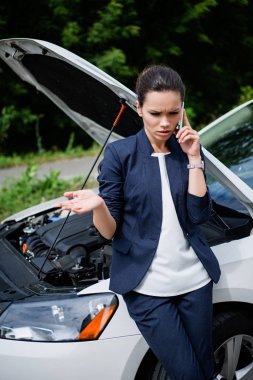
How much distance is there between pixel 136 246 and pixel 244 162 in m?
1.28

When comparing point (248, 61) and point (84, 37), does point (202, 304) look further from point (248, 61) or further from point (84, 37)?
point (248, 61)

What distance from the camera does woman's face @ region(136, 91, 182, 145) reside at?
5.79ft

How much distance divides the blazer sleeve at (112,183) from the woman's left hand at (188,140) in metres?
0.26

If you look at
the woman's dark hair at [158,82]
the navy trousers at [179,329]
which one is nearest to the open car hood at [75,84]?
the woman's dark hair at [158,82]

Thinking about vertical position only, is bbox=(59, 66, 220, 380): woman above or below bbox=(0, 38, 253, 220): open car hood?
below

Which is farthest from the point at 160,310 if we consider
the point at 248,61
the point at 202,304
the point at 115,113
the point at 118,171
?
the point at 248,61

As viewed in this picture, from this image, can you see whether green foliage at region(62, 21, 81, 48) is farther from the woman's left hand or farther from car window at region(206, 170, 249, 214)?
the woman's left hand

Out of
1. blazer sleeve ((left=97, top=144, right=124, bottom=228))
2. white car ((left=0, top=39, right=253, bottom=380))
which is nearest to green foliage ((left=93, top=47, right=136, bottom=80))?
white car ((left=0, top=39, right=253, bottom=380))

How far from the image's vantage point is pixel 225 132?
3.43 m

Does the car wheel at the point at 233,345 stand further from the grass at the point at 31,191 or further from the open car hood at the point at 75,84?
the grass at the point at 31,191

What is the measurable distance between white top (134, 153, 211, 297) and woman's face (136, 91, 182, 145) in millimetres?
112

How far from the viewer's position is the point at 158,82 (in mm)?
1769

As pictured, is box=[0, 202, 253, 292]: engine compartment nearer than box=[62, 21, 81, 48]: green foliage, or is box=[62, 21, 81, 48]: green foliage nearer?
box=[0, 202, 253, 292]: engine compartment

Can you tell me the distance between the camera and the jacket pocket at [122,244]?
190 centimetres
